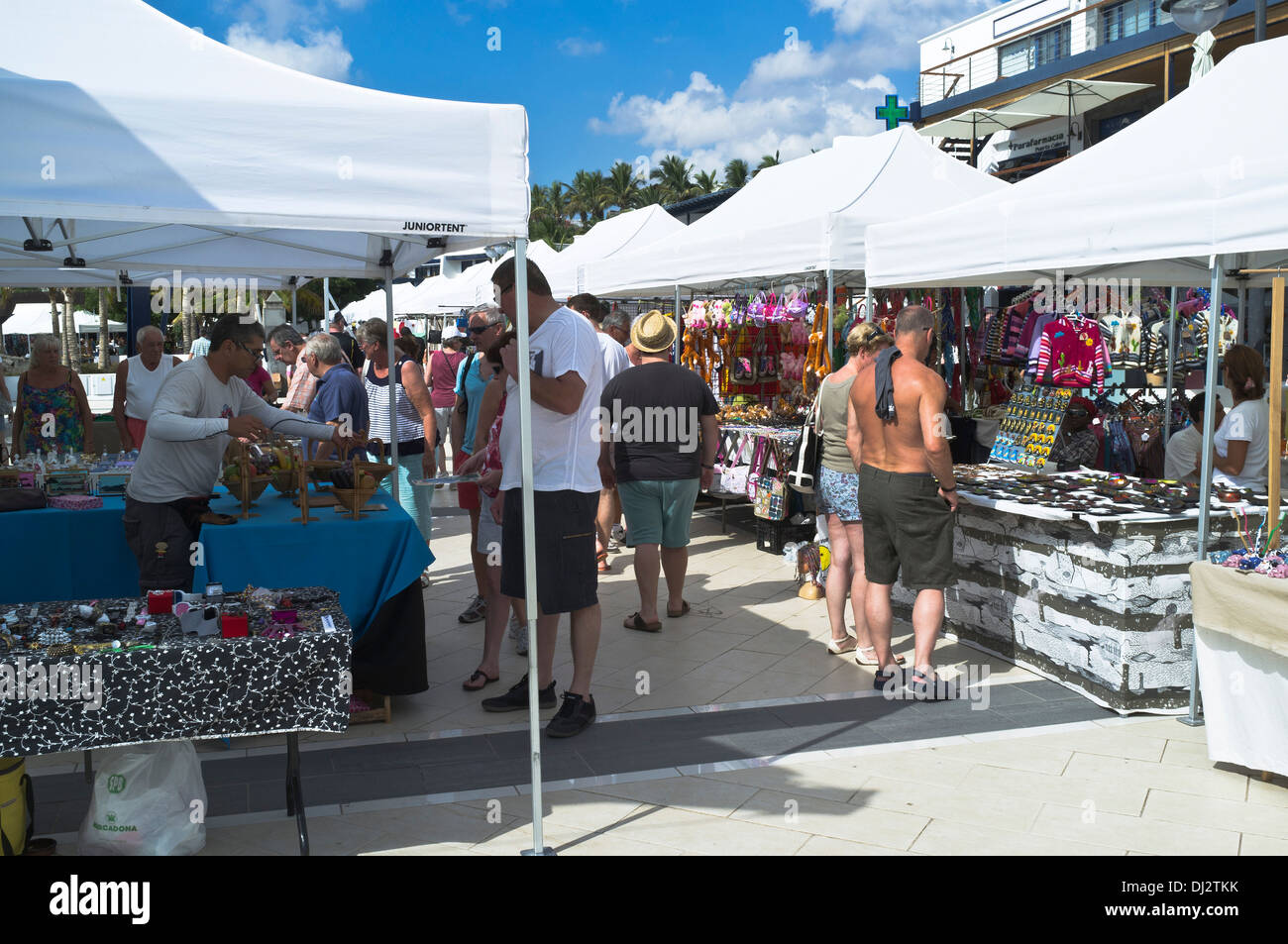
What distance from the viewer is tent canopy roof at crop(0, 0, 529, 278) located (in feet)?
8.66

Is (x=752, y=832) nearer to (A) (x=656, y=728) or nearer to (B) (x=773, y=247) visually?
(A) (x=656, y=728)

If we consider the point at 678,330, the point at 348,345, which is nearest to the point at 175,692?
the point at 678,330

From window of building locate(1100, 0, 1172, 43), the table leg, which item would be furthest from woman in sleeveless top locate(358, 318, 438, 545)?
window of building locate(1100, 0, 1172, 43)

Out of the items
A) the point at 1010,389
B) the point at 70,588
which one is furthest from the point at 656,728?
the point at 1010,389

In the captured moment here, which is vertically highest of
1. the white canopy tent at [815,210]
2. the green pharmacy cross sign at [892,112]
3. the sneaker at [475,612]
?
the green pharmacy cross sign at [892,112]

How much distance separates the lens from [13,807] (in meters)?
2.96

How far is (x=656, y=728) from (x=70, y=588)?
2837mm

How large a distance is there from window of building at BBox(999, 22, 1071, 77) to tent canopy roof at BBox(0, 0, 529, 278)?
21.9 m

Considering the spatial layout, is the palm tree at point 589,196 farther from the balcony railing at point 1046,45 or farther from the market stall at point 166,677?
the market stall at point 166,677

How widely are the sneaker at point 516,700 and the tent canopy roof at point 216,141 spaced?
219cm

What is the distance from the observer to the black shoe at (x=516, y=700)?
175 inches
